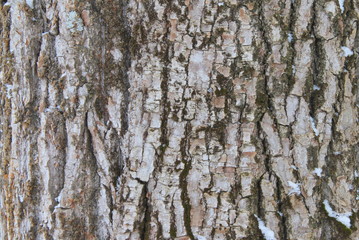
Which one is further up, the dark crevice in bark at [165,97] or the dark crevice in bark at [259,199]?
the dark crevice in bark at [165,97]

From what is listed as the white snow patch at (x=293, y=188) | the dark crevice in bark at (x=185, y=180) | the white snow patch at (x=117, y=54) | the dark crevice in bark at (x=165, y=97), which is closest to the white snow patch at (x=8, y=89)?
the white snow patch at (x=117, y=54)

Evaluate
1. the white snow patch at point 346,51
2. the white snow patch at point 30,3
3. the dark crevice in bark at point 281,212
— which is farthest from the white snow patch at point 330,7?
the white snow patch at point 30,3

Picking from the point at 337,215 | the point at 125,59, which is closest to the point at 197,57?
the point at 125,59

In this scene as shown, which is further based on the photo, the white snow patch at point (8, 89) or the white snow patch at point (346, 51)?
the white snow patch at point (8, 89)

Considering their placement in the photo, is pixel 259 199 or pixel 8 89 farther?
pixel 8 89

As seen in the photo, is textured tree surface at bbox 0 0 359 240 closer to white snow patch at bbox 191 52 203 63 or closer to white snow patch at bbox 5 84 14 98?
white snow patch at bbox 191 52 203 63

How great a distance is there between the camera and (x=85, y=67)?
1.28 meters

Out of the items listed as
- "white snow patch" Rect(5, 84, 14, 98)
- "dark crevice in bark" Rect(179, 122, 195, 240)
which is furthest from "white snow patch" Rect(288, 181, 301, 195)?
"white snow patch" Rect(5, 84, 14, 98)

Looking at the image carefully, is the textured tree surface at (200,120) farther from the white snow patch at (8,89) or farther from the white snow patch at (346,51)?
the white snow patch at (8,89)

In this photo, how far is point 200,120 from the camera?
119 centimetres

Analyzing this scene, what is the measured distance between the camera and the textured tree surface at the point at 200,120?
1.19 meters

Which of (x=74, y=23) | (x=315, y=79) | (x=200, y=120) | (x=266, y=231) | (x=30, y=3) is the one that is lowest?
(x=266, y=231)

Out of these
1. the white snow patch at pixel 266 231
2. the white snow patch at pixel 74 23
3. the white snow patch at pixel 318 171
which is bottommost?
the white snow patch at pixel 266 231

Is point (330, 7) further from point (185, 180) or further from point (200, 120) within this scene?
point (185, 180)
